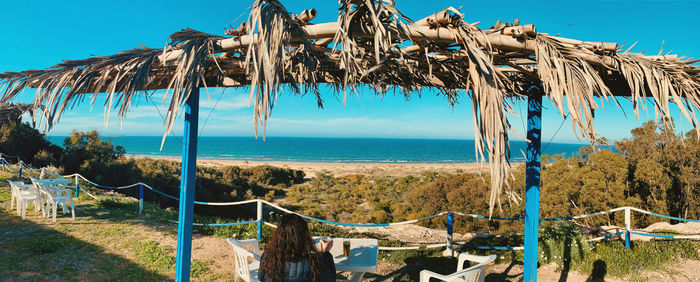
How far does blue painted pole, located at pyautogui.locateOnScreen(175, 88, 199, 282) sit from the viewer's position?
2.99 m

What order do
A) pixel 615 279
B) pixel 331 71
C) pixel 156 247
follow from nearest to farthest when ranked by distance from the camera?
pixel 331 71 < pixel 615 279 < pixel 156 247

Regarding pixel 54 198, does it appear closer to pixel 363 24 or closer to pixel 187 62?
pixel 187 62

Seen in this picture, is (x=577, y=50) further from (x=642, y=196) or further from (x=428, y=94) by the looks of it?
(x=642, y=196)

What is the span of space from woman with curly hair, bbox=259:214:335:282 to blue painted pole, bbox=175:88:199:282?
3.27ft

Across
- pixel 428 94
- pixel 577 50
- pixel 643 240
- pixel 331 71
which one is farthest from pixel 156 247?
pixel 643 240

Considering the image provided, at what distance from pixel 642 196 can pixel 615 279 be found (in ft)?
27.1

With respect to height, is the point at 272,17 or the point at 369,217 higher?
the point at 272,17

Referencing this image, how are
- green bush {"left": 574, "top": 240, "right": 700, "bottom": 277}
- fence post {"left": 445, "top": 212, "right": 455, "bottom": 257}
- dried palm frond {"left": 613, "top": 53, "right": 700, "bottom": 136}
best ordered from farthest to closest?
fence post {"left": 445, "top": 212, "right": 455, "bottom": 257} → green bush {"left": 574, "top": 240, "right": 700, "bottom": 277} → dried palm frond {"left": 613, "top": 53, "right": 700, "bottom": 136}

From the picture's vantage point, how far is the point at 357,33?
2.21m

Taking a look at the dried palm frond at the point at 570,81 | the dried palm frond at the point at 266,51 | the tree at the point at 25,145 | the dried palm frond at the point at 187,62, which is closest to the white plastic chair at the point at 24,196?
the dried palm frond at the point at 187,62

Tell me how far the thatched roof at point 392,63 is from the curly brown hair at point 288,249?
81 cm

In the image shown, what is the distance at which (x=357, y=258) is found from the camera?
349cm

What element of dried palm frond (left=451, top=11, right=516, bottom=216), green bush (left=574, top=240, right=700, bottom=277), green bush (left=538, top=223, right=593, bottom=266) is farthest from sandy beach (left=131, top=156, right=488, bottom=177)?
dried palm frond (left=451, top=11, right=516, bottom=216)

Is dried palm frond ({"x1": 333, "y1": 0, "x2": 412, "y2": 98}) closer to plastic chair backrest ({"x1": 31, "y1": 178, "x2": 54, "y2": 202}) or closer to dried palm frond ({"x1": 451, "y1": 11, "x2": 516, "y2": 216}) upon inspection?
dried palm frond ({"x1": 451, "y1": 11, "x2": 516, "y2": 216})
